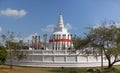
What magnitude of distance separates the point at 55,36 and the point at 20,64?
18.4 metres

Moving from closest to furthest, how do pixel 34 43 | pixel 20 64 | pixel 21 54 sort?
1. pixel 21 54
2. pixel 20 64
3. pixel 34 43

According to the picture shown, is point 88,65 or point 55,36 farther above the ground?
point 55,36

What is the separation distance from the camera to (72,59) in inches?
2391

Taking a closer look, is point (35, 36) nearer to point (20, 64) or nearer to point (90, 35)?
point (20, 64)

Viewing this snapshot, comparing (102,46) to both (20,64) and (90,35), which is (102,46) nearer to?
(90,35)

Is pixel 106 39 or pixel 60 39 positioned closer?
pixel 106 39

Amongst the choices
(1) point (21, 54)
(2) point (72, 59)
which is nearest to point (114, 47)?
(2) point (72, 59)

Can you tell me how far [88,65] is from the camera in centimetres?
6162

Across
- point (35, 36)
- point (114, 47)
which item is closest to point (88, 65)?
point (114, 47)

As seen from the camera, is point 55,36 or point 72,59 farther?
point 55,36

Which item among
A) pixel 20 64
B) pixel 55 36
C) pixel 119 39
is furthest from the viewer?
pixel 55 36

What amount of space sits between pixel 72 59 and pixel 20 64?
1167 centimetres

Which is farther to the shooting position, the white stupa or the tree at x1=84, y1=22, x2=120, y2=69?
the white stupa

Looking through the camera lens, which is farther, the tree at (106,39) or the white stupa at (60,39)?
the white stupa at (60,39)
